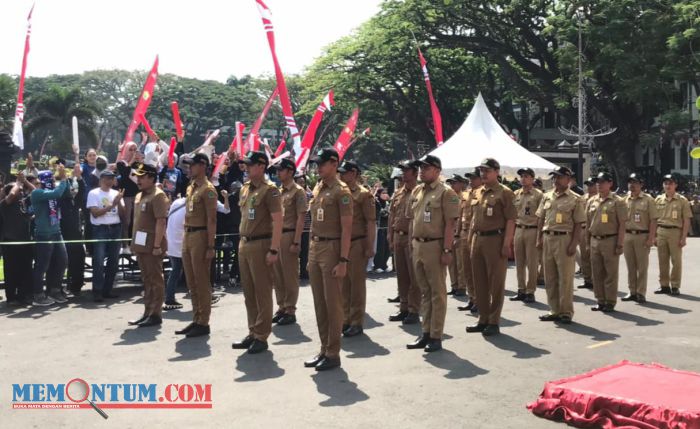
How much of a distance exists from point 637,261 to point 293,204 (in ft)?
18.6

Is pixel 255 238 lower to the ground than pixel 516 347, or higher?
higher

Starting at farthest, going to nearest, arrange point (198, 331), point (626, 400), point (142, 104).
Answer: point (142, 104) → point (198, 331) → point (626, 400)

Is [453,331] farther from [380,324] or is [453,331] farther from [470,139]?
[470,139]

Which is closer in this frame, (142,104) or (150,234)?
(150,234)

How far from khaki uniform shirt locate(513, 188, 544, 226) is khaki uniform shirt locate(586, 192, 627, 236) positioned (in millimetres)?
898

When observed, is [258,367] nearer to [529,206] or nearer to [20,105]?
→ [529,206]

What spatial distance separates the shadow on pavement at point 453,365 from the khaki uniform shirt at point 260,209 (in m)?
2.16

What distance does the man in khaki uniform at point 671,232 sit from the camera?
1246 cm

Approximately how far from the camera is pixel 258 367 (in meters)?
7.21

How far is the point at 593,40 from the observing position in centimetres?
3331

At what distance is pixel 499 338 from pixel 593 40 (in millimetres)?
27947

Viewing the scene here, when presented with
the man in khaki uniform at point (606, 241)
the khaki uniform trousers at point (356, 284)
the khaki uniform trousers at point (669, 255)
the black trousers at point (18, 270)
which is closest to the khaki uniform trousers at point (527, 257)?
the man in khaki uniform at point (606, 241)

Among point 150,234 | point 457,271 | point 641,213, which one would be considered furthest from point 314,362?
point 641,213
